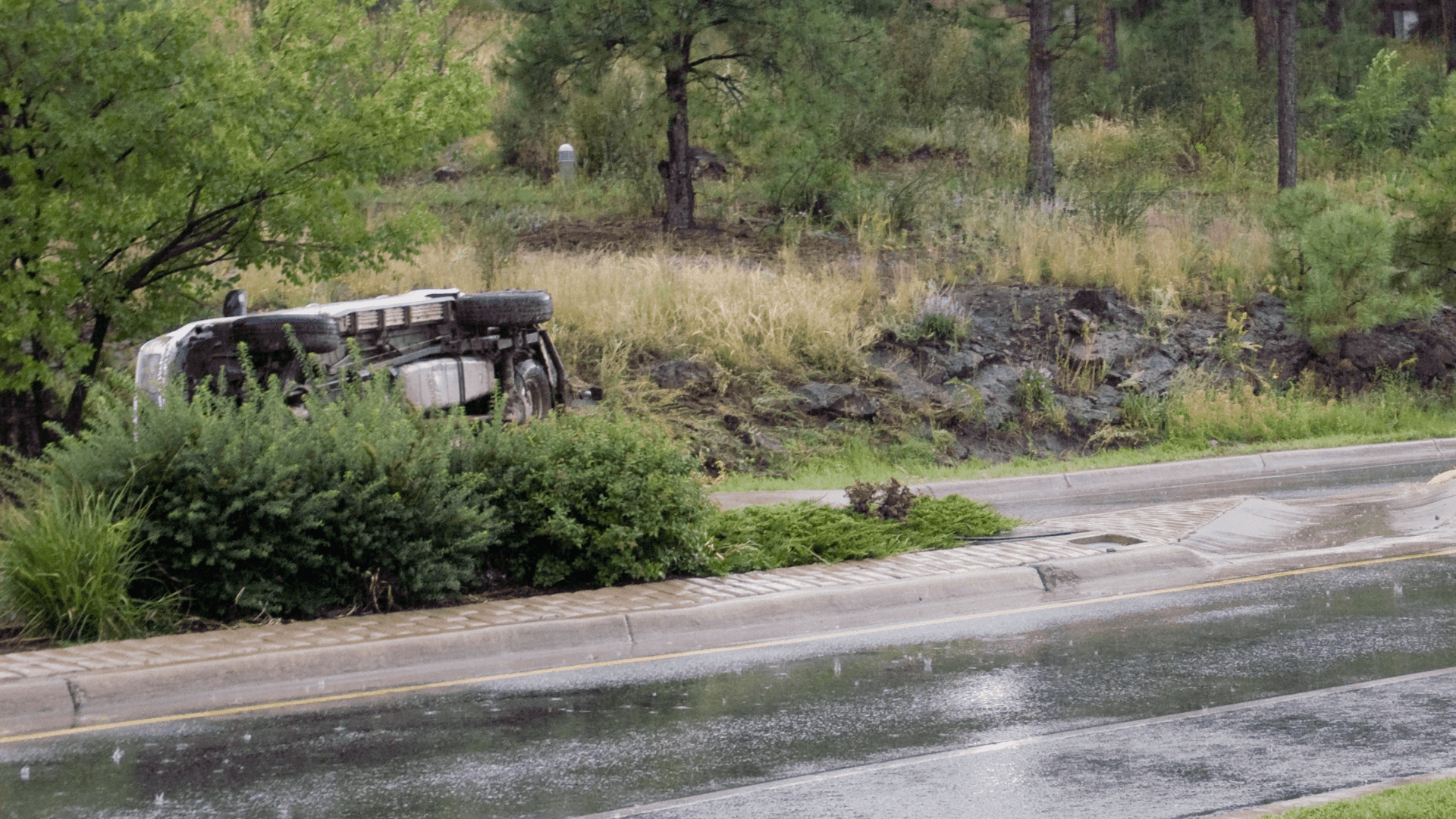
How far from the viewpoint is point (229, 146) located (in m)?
9.56

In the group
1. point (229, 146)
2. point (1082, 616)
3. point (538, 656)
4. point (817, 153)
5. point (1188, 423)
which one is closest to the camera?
point (538, 656)

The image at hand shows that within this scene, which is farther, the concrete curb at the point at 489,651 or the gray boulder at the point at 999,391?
the gray boulder at the point at 999,391

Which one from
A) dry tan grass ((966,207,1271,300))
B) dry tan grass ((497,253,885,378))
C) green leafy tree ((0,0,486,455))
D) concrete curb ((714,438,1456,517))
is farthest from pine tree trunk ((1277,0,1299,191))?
green leafy tree ((0,0,486,455))

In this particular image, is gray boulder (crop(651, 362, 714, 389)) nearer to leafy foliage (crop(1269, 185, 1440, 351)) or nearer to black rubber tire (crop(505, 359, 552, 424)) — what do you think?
black rubber tire (crop(505, 359, 552, 424))

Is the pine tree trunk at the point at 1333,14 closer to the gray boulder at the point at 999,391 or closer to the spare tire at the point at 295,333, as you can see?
the gray boulder at the point at 999,391

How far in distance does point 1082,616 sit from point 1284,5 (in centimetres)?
2206

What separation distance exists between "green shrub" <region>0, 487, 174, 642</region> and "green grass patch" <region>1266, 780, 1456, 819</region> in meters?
5.94

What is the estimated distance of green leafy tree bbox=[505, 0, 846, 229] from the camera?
20.4m

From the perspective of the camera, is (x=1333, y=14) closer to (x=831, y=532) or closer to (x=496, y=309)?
(x=496, y=309)

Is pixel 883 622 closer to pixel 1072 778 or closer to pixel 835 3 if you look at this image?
pixel 1072 778

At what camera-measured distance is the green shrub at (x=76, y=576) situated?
24.2 feet

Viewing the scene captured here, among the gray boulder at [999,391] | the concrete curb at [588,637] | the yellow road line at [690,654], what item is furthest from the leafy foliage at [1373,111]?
the yellow road line at [690,654]

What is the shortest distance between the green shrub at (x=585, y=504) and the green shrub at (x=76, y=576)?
209 centimetres

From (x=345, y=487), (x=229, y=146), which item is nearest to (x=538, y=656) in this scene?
(x=345, y=487)
